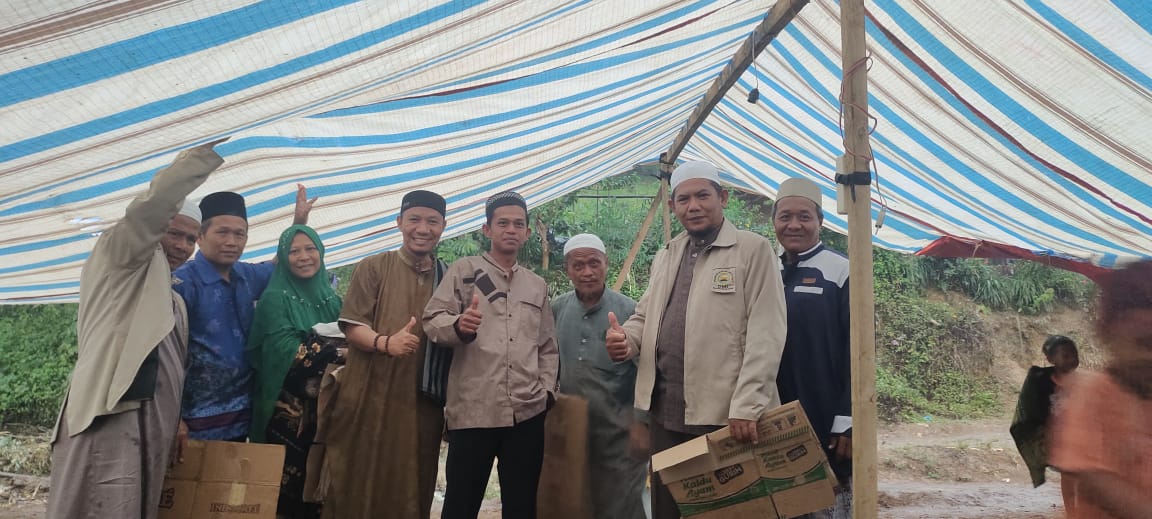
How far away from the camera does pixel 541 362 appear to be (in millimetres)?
2863

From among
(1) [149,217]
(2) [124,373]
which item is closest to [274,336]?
(2) [124,373]

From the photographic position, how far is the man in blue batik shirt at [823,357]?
274 centimetres

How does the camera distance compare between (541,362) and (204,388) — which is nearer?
(204,388)

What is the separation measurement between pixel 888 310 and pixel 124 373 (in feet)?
44.1

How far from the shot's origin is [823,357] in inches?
109

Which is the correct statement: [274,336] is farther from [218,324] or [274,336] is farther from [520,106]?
[520,106]

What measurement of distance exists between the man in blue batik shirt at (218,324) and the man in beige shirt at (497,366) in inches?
32.1

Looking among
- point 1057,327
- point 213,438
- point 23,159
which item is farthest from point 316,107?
point 1057,327

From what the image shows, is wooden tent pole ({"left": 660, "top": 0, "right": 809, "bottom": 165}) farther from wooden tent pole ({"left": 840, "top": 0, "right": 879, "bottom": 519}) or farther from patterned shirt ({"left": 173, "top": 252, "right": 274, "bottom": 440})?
patterned shirt ({"left": 173, "top": 252, "right": 274, "bottom": 440})

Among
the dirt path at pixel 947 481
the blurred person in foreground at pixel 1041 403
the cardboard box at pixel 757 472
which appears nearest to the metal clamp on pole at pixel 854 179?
the cardboard box at pixel 757 472

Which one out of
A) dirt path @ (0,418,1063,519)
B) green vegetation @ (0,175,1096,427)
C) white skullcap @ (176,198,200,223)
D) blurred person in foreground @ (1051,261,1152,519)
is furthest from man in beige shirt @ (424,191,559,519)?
green vegetation @ (0,175,1096,427)

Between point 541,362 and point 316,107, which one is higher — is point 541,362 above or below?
below

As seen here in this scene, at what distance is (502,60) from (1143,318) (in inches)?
99.4

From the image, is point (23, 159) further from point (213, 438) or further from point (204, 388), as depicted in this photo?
point (213, 438)
